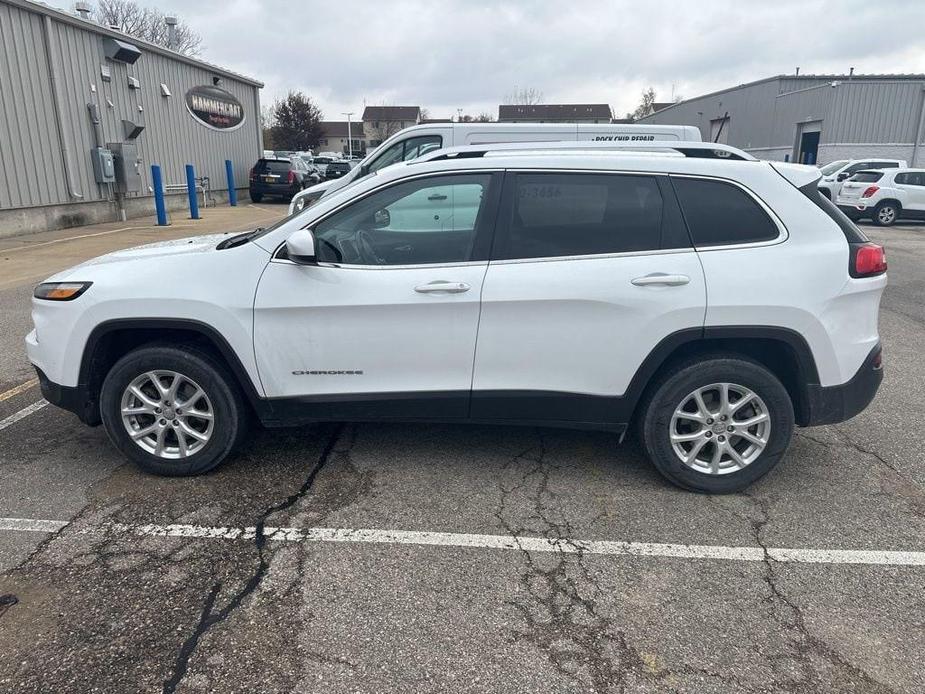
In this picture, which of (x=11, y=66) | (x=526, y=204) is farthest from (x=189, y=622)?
(x=11, y=66)

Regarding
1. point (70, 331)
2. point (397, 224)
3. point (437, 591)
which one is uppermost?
point (397, 224)

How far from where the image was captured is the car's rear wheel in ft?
61.8

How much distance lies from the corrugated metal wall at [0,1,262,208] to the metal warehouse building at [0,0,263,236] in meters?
0.02

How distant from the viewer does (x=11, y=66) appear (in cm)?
1314

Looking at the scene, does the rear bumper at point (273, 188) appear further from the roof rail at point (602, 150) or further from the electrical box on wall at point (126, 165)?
the roof rail at point (602, 150)

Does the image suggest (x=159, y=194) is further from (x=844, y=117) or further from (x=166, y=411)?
(x=844, y=117)

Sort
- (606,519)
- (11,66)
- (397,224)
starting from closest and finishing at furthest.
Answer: (606,519) → (397,224) → (11,66)

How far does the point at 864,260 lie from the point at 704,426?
1167 mm

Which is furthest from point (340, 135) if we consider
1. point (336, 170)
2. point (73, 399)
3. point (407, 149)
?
point (73, 399)

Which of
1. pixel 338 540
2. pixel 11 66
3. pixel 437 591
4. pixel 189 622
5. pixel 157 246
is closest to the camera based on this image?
pixel 189 622

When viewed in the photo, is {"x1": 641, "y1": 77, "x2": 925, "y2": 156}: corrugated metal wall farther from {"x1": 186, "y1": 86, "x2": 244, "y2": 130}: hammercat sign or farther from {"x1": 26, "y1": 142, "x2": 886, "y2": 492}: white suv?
{"x1": 26, "y1": 142, "x2": 886, "y2": 492}: white suv

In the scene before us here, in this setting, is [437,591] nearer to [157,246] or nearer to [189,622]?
[189,622]

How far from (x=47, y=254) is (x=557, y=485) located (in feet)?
37.7

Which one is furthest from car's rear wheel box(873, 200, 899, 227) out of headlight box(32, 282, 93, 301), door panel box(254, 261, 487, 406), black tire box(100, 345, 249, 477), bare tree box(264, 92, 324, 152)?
bare tree box(264, 92, 324, 152)
